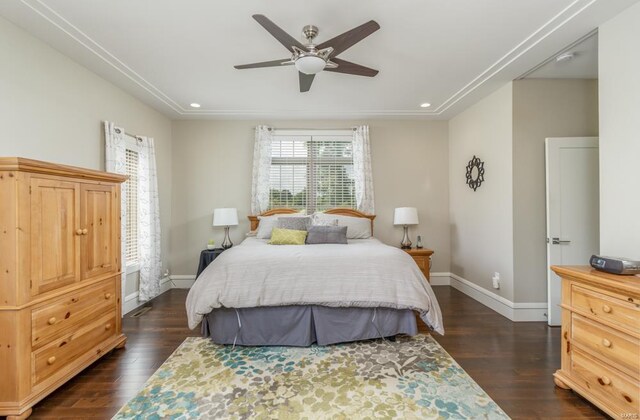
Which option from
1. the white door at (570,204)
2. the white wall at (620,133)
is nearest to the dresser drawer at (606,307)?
the white wall at (620,133)

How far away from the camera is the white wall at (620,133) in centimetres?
213

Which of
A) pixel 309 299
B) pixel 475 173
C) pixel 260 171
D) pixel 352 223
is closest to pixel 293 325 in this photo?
pixel 309 299

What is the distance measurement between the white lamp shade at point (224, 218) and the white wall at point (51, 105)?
4.38 feet

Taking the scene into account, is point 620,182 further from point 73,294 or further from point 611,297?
point 73,294

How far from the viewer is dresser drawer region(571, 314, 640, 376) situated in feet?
5.45

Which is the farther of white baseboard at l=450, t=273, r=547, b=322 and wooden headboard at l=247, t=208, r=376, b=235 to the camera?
wooden headboard at l=247, t=208, r=376, b=235

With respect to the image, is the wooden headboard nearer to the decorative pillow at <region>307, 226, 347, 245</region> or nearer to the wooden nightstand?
the decorative pillow at <region>307, 226, 347, 245</region>

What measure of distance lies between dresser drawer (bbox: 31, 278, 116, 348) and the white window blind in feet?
4.35

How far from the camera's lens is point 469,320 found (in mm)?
3385

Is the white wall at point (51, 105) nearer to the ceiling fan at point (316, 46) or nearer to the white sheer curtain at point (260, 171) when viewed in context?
the white sheer curtain at point (260, 171)

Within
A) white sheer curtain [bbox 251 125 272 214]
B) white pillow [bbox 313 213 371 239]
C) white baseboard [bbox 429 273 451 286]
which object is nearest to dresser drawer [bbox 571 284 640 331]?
white pillow [bbox 313 213 371 239]

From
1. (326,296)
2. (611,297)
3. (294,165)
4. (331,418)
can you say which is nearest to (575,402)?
(611,297)

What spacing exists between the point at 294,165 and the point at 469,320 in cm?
336

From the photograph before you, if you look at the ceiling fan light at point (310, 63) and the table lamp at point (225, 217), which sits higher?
the ceiling fan light at point (310, 63)
